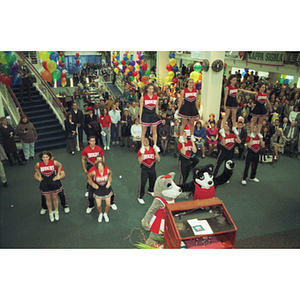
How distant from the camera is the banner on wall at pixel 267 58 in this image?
36.2ft

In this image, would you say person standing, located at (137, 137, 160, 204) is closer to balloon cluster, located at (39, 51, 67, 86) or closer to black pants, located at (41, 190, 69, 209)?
black pants, located at (41, 190, 69, 209)

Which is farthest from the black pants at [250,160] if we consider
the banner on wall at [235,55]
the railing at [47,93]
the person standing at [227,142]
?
the banner on wall at [235,55]

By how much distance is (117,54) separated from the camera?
21547 mm

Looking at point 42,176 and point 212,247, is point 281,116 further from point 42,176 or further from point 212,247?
point 42,176

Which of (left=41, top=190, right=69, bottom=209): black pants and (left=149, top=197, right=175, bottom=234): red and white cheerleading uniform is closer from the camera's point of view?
(left=149, top=197, right=175, bottom=234): red and white cheerleading uniform

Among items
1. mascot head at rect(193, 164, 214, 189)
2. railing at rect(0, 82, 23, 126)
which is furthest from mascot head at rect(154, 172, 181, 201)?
railing at rect(0, 82, 23, 126)

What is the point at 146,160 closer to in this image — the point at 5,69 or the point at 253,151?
the point at 253,151

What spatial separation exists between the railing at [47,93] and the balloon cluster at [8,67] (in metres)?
2.13

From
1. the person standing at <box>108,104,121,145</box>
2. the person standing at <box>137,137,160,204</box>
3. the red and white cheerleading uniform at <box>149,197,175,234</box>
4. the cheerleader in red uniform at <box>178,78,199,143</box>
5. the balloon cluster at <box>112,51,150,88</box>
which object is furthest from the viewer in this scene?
the balloon cluster at <box>112,51,150,88</box>

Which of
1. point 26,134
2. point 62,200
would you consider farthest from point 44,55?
point 62,200

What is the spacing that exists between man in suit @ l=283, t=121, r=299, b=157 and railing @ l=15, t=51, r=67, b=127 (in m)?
6.52

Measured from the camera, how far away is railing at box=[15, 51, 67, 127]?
342 inches

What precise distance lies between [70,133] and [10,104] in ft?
6.53

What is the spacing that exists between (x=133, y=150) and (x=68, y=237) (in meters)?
4.00
